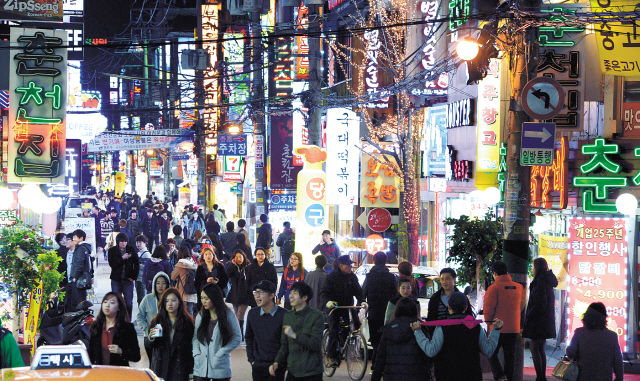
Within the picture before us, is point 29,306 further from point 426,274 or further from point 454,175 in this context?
point 454,175

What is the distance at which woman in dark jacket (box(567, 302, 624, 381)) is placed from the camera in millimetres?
8055

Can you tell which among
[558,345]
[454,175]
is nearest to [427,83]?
[454,175]

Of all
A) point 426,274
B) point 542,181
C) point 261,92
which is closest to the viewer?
point 542,181

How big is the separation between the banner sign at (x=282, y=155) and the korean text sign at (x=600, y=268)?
46.7 feet

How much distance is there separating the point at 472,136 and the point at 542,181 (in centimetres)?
309

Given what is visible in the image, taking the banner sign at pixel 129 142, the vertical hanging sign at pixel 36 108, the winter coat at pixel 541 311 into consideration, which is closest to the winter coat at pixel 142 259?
the vertical hanging sign at pixel 36 108

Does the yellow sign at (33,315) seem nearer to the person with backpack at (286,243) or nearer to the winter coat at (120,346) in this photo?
the winter coat at (120,346)

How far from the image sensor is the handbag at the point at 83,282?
15430 millimetres

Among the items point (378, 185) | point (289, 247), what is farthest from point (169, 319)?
point (289, 247)

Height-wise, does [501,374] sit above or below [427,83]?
below

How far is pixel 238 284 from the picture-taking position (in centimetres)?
→ 1491

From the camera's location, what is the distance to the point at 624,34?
40.5 ft

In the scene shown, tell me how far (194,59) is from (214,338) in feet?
98.2

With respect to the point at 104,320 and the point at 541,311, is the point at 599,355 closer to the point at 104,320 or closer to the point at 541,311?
the point at 541,311
